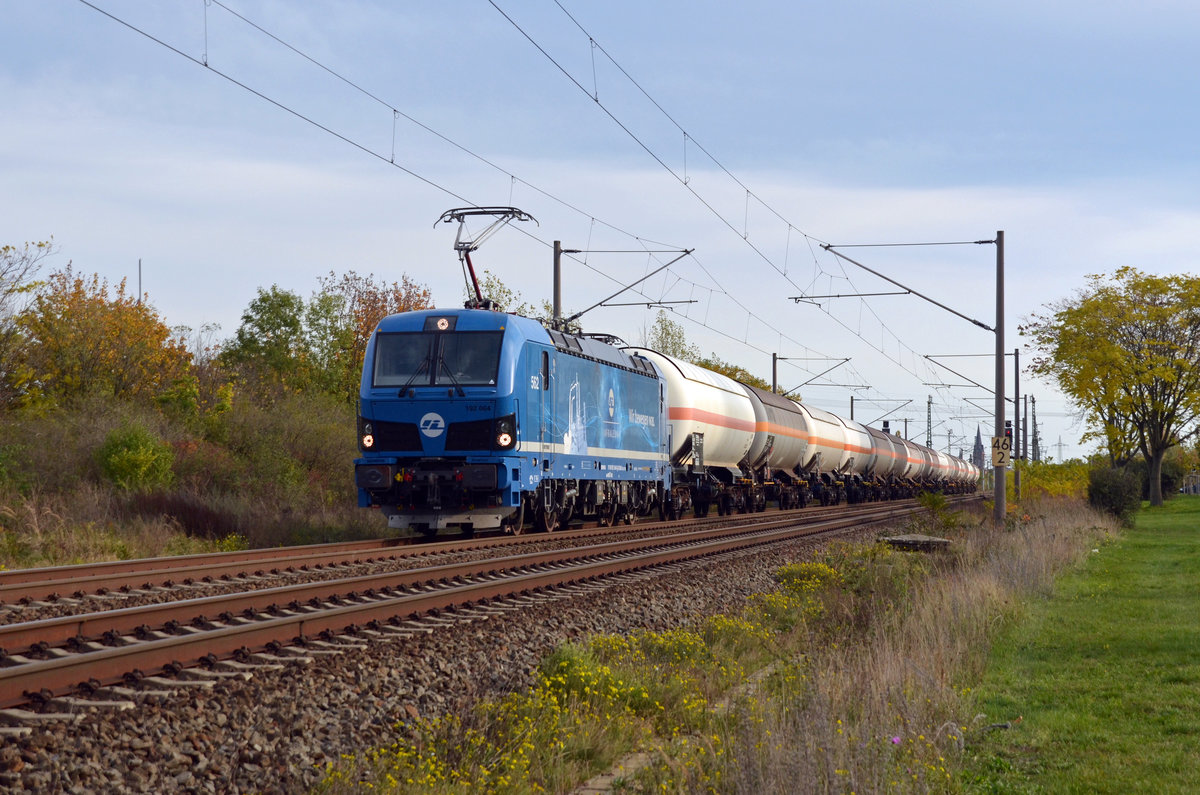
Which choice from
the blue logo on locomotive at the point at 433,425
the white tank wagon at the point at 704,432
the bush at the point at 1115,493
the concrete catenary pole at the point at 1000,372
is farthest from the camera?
the bush at the point at 1115,493

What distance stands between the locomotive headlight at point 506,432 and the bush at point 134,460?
707 cm

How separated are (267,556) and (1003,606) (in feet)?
29.5

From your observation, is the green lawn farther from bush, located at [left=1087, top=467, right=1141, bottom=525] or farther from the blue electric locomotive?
bush, located at [left=1087, top=467, right=1141, bottom=525]

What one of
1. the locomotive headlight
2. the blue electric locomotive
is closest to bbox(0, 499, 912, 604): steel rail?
the blue electric locomotive

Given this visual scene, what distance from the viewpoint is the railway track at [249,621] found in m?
6.55

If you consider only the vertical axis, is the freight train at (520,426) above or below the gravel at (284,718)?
above

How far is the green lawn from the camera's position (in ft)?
20.0

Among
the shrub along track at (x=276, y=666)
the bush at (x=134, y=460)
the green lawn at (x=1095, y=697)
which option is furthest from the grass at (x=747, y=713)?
the bush at (x=134, y=460)

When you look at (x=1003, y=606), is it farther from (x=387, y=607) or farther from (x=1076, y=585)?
(x=387, y=607)

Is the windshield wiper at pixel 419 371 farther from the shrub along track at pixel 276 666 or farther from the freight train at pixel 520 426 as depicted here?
the shrub along track at pixel 276 666

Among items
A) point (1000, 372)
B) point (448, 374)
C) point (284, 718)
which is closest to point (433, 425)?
point (448, 374)

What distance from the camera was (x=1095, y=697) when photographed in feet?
26.5

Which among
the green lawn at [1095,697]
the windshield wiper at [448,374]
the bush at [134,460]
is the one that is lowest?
the green lawn at [1095,697]

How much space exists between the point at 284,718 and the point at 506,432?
1125cm
